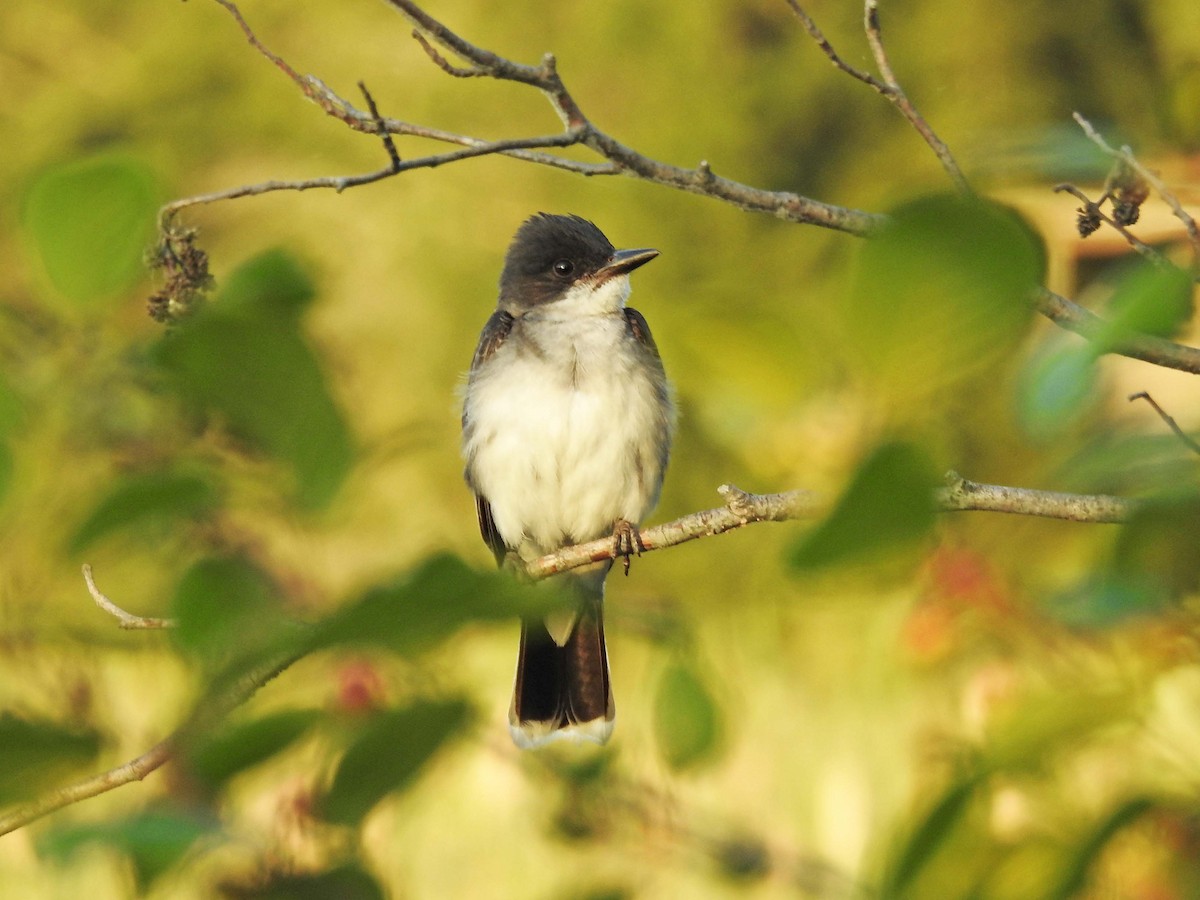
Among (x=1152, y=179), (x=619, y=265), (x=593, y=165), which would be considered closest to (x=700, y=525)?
(x=593, y=165)

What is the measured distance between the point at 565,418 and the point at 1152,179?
107 inches

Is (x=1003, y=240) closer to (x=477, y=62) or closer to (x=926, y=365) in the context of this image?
(x=926, y=365)

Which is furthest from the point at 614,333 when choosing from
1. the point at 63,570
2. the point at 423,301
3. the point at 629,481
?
the point at 423,301

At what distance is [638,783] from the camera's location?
4.66 ft

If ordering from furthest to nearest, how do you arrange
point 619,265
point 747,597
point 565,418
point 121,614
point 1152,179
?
point 619,265
point 565,418
point 747,597
point 121,614
point 1152,179

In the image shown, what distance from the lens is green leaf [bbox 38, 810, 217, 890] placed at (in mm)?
577

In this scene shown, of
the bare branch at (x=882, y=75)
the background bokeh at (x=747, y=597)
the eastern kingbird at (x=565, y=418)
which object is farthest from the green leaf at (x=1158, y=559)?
the eastern kingbird at (x=565, y=418)

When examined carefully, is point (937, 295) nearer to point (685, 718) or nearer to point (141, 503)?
point (141, 503)

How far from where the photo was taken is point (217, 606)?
2.35ft

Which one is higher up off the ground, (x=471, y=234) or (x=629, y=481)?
(x=471, y=234)

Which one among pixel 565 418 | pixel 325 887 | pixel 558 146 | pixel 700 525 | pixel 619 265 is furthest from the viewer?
pixel 619 265

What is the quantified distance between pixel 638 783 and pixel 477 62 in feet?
2.31

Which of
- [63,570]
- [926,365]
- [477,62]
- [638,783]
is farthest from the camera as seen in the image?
[638,783]

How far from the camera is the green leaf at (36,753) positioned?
616mm
